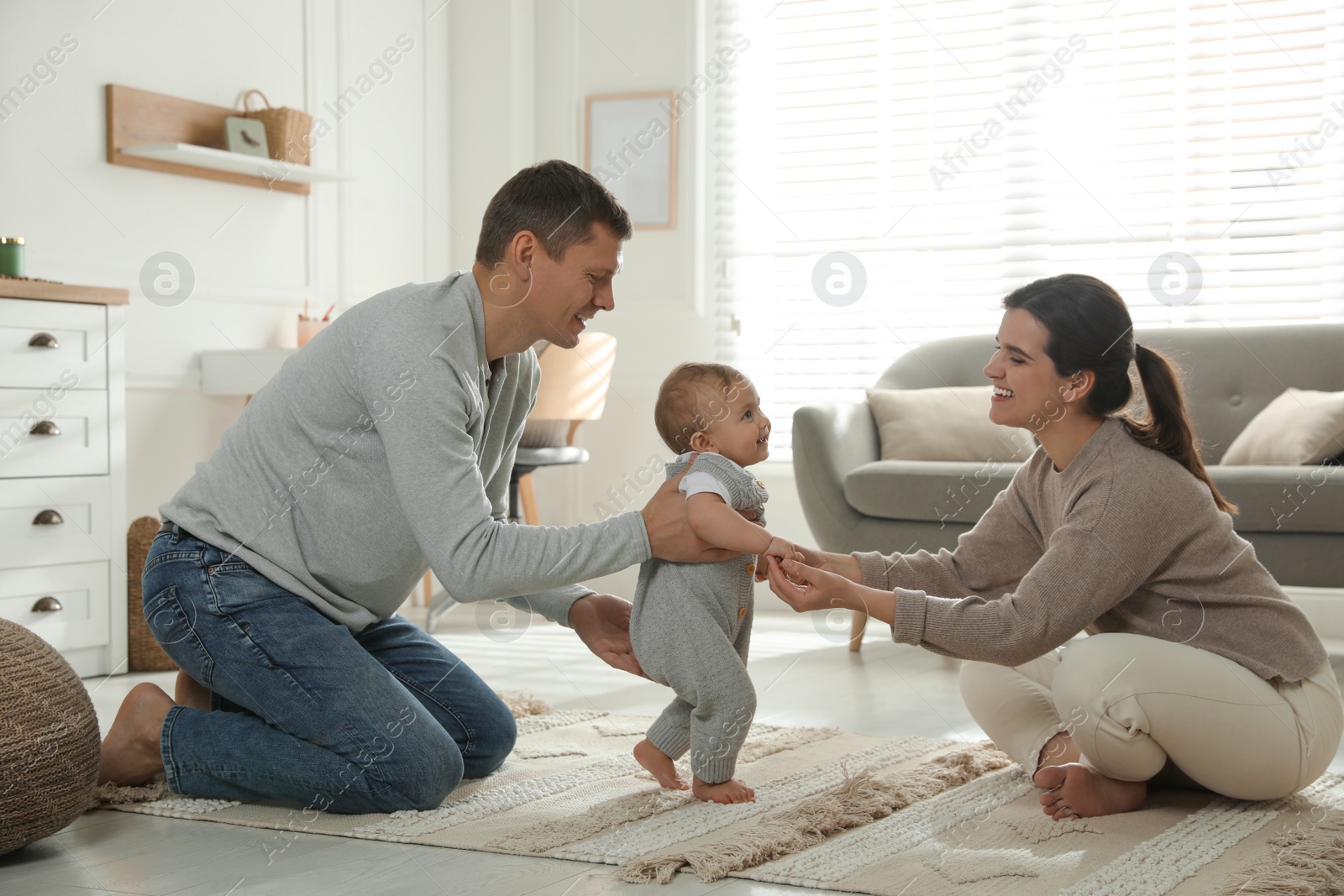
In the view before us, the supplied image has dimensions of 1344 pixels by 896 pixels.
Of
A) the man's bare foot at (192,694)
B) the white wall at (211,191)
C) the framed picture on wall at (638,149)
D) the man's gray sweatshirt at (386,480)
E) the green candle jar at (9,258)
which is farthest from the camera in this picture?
the framed picture on wall at (638,149)

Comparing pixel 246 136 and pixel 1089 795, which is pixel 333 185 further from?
pixel 1089 795

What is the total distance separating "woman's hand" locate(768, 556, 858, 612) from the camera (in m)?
1.75

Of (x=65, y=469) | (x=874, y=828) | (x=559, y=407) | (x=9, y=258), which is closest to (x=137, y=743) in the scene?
(x=874, y=828)

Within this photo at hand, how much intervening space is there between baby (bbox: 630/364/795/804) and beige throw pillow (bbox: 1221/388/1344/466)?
1988 mm

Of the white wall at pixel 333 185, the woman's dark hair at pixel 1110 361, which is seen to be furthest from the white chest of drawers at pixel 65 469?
the woman's dark hair at pixel 1110 361

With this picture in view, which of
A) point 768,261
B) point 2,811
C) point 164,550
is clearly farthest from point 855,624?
point 2,811

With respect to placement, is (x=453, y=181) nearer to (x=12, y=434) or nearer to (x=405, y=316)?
(x=12, y=434)

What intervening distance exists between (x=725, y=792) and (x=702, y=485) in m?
0.46

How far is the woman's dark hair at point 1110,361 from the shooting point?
5.98 feet

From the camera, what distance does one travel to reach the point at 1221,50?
419 cm

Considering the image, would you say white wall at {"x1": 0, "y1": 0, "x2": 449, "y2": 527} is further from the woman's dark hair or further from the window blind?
the woman's dark hair

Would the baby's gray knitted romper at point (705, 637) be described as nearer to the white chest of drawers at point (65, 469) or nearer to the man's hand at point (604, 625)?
the man's hand at point (604, 625)

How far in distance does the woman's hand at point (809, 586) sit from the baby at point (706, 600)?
0.03 meters

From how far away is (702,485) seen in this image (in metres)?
1.76
